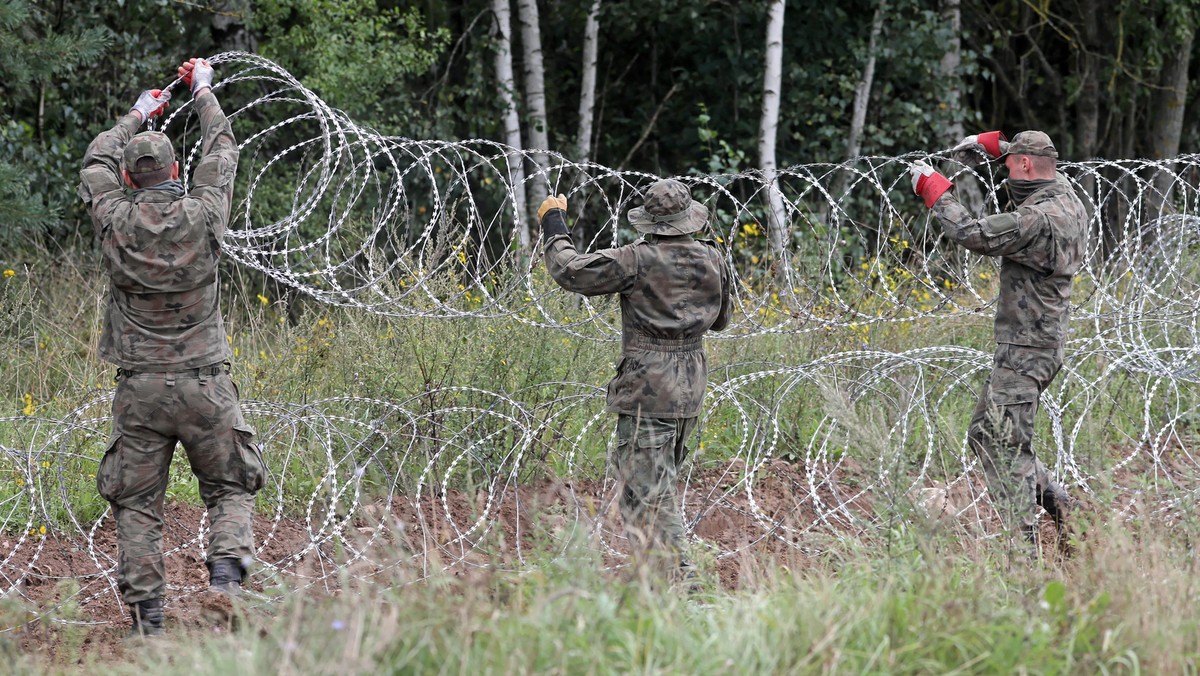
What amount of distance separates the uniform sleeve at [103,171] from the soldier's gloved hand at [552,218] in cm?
176

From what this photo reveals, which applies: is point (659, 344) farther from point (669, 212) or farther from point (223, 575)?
point (223, 575)

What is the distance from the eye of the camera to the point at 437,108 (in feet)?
43.0

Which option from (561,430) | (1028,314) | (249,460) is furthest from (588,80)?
(249,460)

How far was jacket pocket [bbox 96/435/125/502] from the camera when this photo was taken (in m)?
5.07

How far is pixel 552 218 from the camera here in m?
5.43

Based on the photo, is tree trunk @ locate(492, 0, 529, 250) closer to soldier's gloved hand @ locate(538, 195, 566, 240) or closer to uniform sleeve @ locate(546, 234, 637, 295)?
soldier's gloved hand @ locate(538, 195, 566, 240)

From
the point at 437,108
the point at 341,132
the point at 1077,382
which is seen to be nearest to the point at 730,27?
the point at 437,108

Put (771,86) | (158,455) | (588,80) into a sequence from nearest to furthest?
1. (158,455)
2. (771,86)
3. (588,80)

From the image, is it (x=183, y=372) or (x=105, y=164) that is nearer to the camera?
(x=183, y=372)

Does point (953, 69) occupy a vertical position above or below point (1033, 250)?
above

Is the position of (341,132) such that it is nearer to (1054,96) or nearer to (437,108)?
(437,108)

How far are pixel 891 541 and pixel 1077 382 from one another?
431 cm

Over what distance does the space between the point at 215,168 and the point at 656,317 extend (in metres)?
1.95

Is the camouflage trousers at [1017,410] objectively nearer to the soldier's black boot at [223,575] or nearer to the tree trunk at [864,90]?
the soldier's black boot at [223,575]
